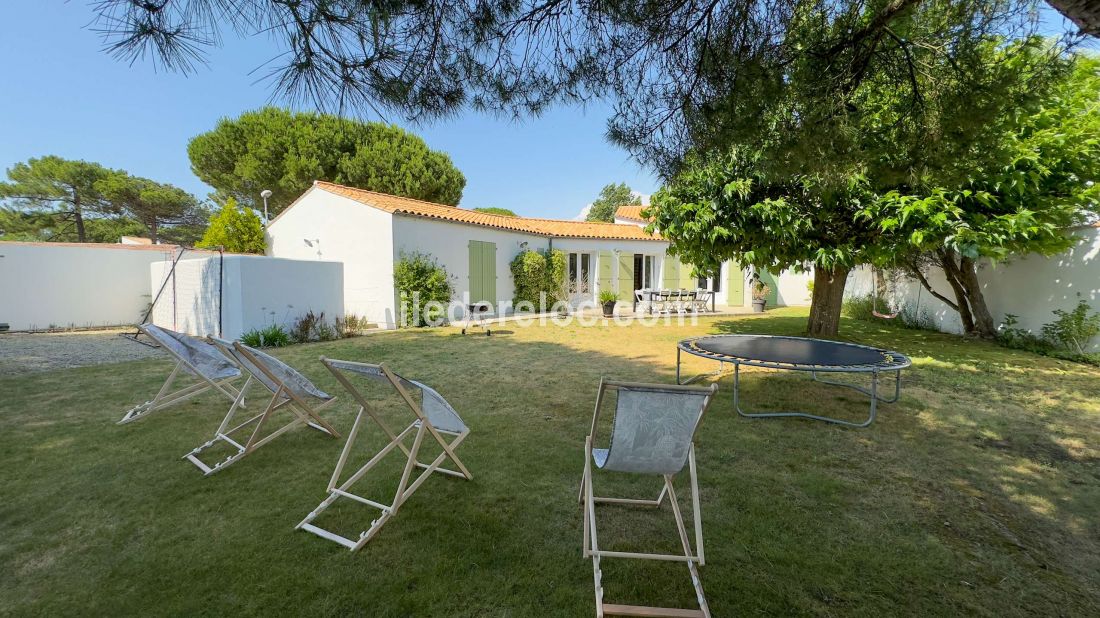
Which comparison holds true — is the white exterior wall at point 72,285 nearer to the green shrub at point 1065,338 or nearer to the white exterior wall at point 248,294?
the white exterior wall at point 248,294

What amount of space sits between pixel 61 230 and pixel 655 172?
1471 inches

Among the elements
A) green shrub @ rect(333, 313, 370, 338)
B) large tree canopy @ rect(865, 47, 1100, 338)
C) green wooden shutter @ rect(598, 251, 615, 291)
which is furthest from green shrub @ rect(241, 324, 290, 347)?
green wooden shutter @ rect(598, 251, 615, 291)

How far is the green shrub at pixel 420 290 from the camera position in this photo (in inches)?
491

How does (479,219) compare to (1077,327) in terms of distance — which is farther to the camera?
(479,219)

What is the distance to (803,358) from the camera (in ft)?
15.8

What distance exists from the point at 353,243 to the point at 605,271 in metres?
9.70

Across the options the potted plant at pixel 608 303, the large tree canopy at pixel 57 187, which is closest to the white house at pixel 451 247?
the potted plant at pixel 608 303

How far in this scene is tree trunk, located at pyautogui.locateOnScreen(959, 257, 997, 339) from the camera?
9.62m

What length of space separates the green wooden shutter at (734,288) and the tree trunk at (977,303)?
941 cm

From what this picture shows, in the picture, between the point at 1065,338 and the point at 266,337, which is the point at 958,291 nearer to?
the point at 1065,338

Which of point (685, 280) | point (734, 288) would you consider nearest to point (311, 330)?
point (685, 280)

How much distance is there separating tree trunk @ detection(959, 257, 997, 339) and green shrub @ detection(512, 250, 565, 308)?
11.3m

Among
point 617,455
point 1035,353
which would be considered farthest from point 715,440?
point 1035,353

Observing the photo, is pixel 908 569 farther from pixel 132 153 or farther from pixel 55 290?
pixel 55 290
